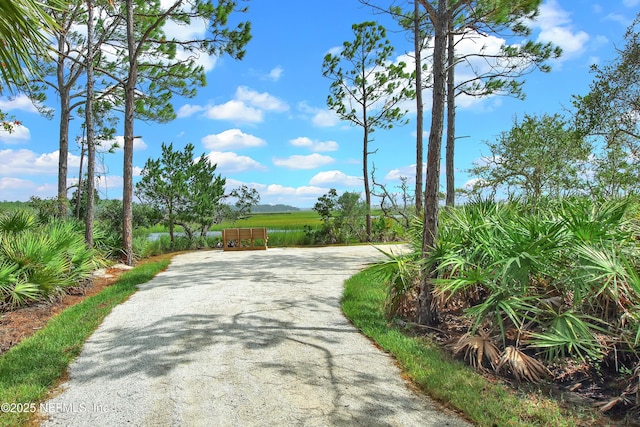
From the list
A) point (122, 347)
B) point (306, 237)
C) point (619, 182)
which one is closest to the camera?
point (122, 347)

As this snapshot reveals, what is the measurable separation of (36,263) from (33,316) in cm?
116

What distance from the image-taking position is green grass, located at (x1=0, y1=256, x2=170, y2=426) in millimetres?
3184

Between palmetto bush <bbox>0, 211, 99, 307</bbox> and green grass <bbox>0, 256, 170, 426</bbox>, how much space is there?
71cm

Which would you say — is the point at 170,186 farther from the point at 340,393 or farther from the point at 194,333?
the point at 340,393

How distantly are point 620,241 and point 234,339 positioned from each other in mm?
4364

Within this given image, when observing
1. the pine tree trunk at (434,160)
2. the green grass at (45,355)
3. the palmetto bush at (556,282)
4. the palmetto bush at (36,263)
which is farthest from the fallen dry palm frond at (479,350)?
the palmetto bush at (36,263)

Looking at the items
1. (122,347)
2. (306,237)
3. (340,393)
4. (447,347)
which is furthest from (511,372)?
(306,237)

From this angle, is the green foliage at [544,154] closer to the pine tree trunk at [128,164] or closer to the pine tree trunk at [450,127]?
the pine tree trunk at [450,127]

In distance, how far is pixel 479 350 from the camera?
3.88 meters

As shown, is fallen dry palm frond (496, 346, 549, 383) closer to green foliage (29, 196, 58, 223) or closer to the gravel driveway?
the gravel driveway

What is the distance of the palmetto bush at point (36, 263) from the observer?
6141 mm

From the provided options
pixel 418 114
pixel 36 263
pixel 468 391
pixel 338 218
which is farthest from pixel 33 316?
pixel 338 218

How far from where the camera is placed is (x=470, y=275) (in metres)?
4.36

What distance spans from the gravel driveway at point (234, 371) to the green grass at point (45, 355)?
15 cm
